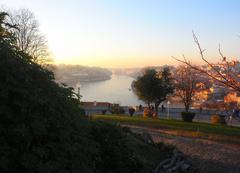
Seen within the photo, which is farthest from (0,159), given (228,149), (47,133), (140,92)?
(140,92)

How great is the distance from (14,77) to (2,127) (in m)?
0.70

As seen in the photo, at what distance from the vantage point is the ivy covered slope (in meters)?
4.87

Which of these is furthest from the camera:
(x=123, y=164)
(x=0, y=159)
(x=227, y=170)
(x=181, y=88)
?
(x=181, y=88)

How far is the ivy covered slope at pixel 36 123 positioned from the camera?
487cm

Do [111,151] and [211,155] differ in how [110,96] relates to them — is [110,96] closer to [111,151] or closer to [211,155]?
[211,155]

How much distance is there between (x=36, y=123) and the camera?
495cm

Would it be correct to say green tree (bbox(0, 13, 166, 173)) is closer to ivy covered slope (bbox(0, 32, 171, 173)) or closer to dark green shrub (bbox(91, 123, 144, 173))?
ivy covered slope (bbox(0, 32, 171, 173))

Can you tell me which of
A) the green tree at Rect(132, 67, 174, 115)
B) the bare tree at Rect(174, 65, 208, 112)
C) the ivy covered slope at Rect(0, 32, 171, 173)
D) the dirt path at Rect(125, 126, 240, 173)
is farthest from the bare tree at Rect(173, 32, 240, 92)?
the bare tree at Rect(174, 65, 208, 112)

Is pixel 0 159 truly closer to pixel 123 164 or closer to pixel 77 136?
pixel 77 136

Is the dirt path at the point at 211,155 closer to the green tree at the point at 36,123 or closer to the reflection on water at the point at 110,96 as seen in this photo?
the green tree at the point at 36,123

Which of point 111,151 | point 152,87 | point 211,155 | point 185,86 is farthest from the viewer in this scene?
point 185,86

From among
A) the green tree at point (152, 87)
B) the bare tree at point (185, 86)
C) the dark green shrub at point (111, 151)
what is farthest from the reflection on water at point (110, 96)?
the dark green shrub at point (111, 151)

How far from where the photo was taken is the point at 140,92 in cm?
4431

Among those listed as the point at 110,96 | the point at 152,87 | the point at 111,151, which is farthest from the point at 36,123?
the point at 110,96
